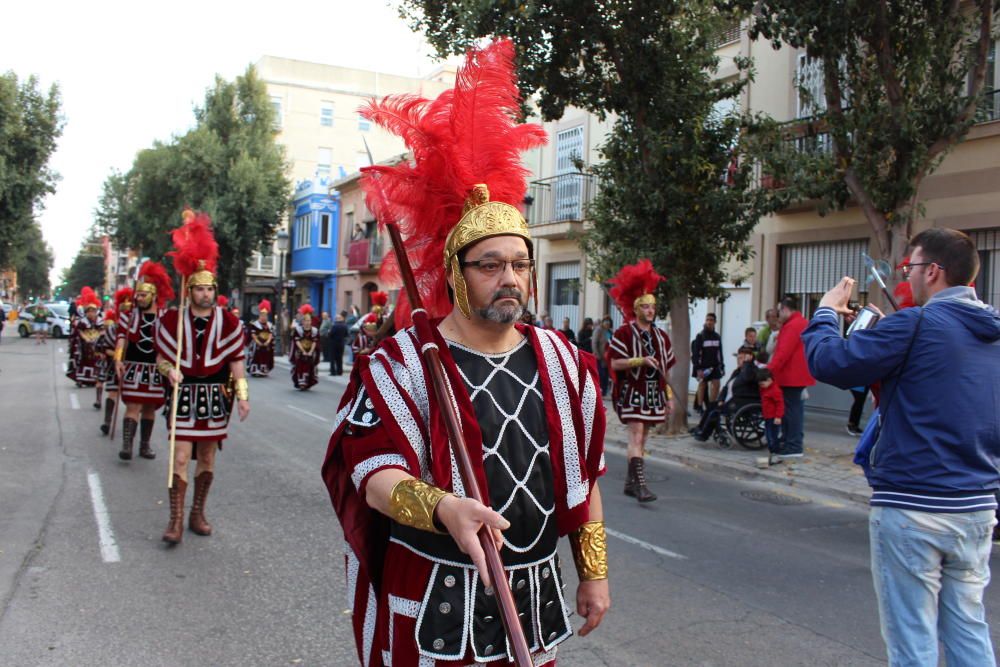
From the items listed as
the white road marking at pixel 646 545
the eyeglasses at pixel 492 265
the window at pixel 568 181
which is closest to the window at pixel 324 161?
the window at pixel 568 181

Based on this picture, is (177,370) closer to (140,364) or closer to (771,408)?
(140,364)

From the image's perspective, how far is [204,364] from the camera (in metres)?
6.14

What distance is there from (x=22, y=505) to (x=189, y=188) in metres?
35.2

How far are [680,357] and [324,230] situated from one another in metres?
32.1

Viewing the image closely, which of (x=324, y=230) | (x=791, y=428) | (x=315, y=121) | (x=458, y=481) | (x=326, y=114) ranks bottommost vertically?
(x=791, y=428)

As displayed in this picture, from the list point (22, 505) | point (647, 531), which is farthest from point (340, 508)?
point (22, 505)

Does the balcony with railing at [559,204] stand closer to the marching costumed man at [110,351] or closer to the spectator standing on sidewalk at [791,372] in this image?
the spectator standing on sidewalk at [791,372]

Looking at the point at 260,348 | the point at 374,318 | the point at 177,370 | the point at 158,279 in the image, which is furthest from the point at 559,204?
the point at 177,370

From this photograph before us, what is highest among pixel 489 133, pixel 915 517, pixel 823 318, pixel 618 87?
pixel 618 87

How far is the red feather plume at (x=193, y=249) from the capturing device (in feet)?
20.8

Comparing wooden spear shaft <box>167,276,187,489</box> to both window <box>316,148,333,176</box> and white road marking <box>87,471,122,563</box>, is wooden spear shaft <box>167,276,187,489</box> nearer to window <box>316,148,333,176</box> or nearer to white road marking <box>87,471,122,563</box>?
white road marking <box>87,471,122,563</box>

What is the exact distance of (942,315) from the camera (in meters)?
2.97

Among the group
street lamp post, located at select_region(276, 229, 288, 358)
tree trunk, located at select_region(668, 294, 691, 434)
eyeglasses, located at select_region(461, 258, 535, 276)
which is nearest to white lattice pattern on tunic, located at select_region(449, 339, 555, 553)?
eyeglasses, located at select_region(461, 258, 535, 276)

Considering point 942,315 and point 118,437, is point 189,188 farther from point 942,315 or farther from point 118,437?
point 942,315
